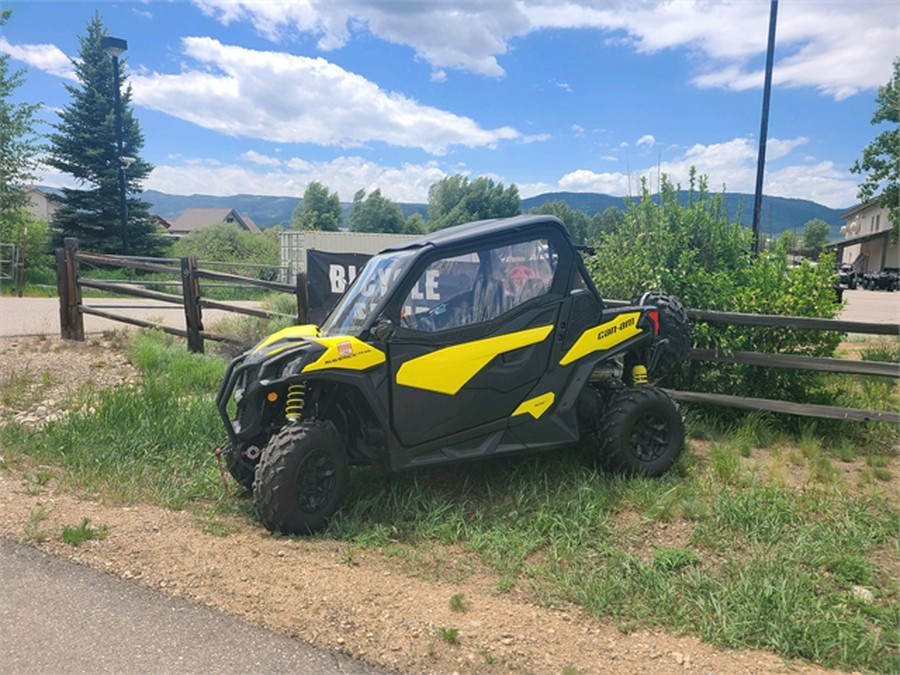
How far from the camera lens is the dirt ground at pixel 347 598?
9.94 feet

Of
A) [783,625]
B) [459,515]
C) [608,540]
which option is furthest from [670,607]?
[459,515]

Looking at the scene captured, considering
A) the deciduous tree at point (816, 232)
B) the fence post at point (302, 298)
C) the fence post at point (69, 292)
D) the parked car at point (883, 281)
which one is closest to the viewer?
the fence post at point (302, 298)

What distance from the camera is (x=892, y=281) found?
146ft

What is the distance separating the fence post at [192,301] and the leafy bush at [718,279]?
600 cm

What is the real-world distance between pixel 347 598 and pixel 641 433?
2.94 m

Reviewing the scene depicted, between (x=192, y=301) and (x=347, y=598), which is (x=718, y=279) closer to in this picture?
(x=347, y=598)

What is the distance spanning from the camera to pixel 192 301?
33.1 feet

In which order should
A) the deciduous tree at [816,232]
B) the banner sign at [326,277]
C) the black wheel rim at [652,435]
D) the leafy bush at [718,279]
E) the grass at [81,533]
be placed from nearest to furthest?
the grass at [81,533] < the black wheel rim at [652,435] < the leafy bush at [718,279] < the banner sign at [326,277] < the deciduous tree at [816,232]

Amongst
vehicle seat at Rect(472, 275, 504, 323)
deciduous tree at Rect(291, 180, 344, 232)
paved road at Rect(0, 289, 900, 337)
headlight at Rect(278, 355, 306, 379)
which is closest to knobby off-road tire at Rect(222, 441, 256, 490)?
headlight at Rect(278, 355, 306, 379)

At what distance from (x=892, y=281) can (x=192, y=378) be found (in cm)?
4955

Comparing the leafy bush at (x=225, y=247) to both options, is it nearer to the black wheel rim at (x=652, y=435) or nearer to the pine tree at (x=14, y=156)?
the pine tree at (x=14, y=156)

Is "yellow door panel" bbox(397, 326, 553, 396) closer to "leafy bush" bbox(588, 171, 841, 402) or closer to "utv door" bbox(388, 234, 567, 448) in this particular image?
"utv door" bbox(388, 234, 567, 448)

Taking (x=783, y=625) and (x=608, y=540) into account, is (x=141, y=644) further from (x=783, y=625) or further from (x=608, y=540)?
(x=783, y=625)

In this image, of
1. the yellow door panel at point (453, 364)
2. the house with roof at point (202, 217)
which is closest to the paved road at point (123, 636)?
the yellow door panel at point (453, 364)
